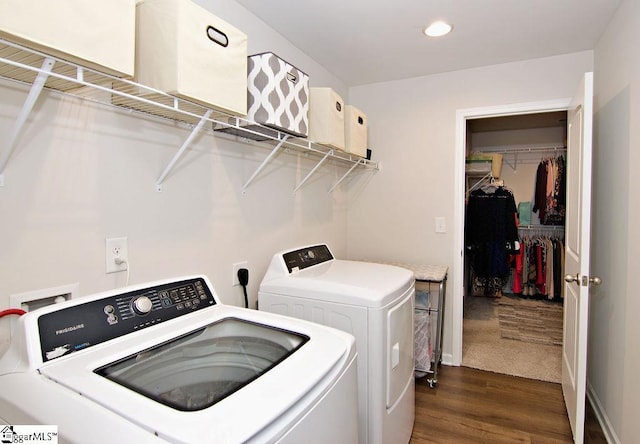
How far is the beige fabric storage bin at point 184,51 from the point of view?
1.11m

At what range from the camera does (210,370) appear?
962 mm

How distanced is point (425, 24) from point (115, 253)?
1.97 meters

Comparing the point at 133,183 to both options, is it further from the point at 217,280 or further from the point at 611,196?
the point at 611,196

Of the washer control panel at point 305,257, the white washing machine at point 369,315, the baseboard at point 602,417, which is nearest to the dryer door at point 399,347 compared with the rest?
the white washing machine at point 369,315

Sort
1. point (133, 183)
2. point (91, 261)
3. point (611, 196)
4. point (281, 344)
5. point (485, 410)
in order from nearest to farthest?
point (281, 344)
point (91, 261)
point (133, 183)
point (611, 196)
point (485, 410)

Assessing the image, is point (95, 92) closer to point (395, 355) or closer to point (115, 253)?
point (115, 253)

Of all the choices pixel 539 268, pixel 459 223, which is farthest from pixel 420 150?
pixel 539 268

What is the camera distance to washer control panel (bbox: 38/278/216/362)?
36.2 inches

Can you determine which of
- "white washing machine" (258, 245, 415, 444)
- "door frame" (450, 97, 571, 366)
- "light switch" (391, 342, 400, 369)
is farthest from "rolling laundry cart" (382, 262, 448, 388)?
"light switch" (391, 342, 400, 369)

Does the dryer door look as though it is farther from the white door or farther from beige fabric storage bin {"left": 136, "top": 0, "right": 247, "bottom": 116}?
beige fabric storage bin {"left": 136, "top": 0, "right": 247, "bottom": 116}

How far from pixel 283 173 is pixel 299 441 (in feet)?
5.47

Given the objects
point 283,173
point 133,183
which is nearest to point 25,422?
point 133,183

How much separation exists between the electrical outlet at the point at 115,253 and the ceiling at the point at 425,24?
134 centimetres

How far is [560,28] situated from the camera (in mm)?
2117
